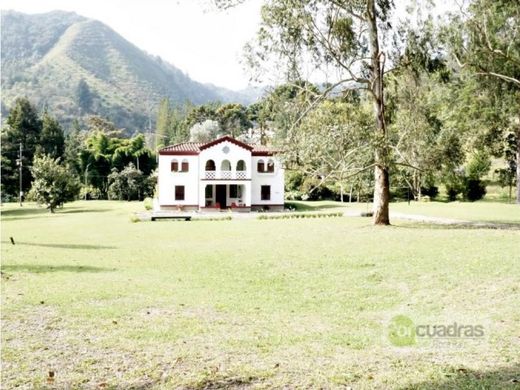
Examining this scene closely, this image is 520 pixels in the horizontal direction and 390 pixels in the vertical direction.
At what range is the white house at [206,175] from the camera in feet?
138

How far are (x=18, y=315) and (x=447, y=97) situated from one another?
105 ft

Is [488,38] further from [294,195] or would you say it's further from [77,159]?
[77,159]

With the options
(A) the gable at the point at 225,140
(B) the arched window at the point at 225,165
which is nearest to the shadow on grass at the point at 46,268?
(A) the gable at the point at 225,140

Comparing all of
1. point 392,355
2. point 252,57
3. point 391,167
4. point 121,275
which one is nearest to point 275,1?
point 252,57

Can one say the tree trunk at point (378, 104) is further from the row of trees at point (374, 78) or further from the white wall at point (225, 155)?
the white wall at point (225, 155)

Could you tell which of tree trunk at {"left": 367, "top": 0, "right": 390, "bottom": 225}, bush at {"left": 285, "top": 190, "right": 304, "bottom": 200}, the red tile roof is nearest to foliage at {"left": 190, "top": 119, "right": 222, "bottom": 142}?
bush at {"left": 285, "top": 190, "right": 304, "bottom": 200}

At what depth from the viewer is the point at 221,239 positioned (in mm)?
20172

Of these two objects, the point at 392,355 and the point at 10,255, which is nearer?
the point at 392,355

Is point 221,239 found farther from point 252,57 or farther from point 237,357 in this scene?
point 237,357

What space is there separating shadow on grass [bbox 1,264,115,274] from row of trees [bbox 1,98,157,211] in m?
32.5

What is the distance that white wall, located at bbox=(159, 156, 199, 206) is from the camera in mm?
42094

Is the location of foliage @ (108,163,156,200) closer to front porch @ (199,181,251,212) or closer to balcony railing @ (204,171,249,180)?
front porch @ (199,181,251,212)

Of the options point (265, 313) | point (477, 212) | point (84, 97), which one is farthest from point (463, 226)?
point (84, 97)

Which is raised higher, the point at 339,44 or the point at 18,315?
the point at 339,44
